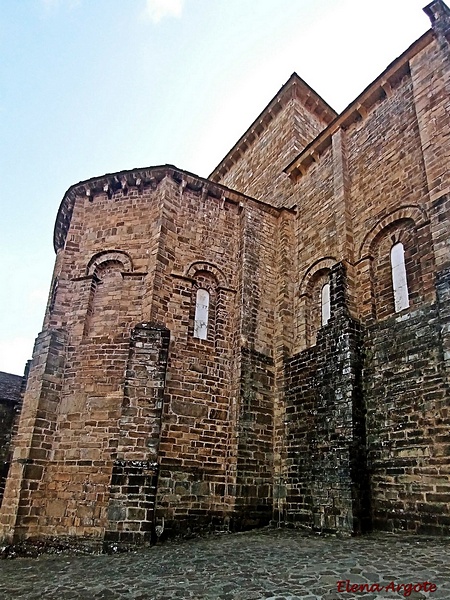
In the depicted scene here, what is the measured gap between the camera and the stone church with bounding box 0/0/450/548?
8.20m

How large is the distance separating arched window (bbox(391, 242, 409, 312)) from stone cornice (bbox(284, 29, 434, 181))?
4.34 meters

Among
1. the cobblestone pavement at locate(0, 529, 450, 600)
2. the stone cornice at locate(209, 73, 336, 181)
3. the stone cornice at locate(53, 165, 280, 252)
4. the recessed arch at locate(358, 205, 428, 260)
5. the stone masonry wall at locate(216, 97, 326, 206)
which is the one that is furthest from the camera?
the stone cornice at locate(209, 73, 336, 181)

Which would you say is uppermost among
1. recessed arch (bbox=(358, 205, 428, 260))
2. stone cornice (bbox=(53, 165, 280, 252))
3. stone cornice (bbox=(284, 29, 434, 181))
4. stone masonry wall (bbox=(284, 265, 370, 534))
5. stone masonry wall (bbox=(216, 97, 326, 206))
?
stone masonry wall (bbox=(216, 97, 326, 206))

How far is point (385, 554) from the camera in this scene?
616cm

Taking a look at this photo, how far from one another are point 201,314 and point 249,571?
20.7 ft

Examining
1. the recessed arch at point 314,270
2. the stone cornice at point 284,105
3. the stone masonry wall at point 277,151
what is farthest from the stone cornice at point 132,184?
the stone cornice at point 284,105

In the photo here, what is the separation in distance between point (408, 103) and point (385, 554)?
Answer: 9.51 metres

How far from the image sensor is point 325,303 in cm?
1105

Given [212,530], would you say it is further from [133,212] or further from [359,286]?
[133,212]

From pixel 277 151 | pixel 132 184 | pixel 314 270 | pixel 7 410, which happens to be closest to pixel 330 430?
pixel 314 270

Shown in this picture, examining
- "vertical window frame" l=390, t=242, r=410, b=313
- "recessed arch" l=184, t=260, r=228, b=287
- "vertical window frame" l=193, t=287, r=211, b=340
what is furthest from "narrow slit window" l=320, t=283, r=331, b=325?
"vertical window frame" l=193, t=287, r=211, b=340

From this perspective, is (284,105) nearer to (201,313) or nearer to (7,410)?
(201,313)

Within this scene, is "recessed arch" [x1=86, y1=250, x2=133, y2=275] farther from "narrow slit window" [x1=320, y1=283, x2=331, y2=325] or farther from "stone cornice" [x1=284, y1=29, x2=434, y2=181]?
"stone cornice" [x1=284, y1=29, x2=434, y2=181]

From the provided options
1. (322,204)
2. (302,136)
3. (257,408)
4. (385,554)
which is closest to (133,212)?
(322,204)
